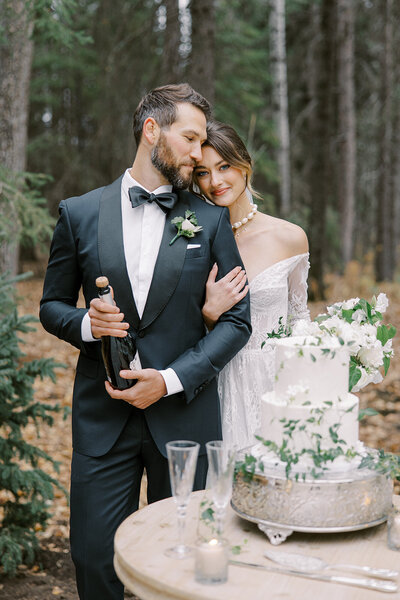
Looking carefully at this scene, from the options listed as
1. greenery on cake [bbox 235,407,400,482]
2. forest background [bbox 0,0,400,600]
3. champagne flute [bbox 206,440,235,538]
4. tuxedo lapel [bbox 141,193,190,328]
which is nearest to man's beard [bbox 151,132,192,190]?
tuxedo lapel [bbox 141,193,190,328]

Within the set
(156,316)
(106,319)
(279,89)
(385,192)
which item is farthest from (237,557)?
(385,192)

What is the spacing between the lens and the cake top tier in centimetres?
212

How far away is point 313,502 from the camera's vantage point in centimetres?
204

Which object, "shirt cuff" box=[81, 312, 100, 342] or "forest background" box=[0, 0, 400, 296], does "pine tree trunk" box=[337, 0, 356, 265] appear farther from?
"shirt cuff" box=[81, 312, 100, 342]

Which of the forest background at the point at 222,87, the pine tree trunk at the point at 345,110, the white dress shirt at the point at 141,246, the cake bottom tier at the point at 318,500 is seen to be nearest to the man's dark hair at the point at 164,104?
the white dress shirt at the point at 141,246

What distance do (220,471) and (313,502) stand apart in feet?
1.16

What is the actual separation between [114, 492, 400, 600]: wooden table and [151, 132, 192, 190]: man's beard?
135 cm

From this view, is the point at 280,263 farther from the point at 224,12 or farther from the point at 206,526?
the point at 224,12

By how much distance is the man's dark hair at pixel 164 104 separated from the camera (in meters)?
2.93

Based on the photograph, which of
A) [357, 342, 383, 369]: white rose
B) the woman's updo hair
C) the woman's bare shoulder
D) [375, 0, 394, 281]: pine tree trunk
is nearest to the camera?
[357, 342, 383, 369]: white rose

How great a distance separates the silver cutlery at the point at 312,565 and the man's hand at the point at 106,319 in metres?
0.97

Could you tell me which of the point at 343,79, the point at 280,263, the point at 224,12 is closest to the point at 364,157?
the point at 343,79

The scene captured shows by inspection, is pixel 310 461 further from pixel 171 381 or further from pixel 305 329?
pixel 171 381

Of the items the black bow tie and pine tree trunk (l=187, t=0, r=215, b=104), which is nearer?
the black bow tie
